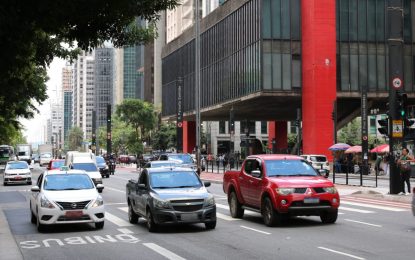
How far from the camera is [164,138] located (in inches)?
4579

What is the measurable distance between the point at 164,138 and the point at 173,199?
10210 centimetres

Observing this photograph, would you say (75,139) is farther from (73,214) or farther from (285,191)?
(285,191)

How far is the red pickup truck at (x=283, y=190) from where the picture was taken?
1500 cm

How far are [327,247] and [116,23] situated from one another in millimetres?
5858

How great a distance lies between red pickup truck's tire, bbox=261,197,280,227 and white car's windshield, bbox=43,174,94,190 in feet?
15.2

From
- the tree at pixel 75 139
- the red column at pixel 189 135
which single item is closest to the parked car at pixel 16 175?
the red column at pixel 189 135

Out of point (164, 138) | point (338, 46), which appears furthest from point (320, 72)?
point (164, 138)

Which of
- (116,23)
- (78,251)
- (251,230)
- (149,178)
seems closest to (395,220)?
(251,230)

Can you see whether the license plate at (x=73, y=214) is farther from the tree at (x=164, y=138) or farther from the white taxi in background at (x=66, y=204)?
the tree at (x=164, y=138)

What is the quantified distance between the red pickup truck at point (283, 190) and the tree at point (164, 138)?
97.8 metres

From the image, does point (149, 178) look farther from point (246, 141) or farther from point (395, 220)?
point (246, 141)

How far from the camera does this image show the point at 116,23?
1095 centimetres

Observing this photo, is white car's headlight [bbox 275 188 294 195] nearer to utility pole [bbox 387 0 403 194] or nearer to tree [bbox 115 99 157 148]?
utility pole [bbox 387 0 403 194]

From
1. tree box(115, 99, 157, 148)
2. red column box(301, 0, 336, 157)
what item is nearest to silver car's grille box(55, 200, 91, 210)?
red column box(301, 0, 336, 157)
